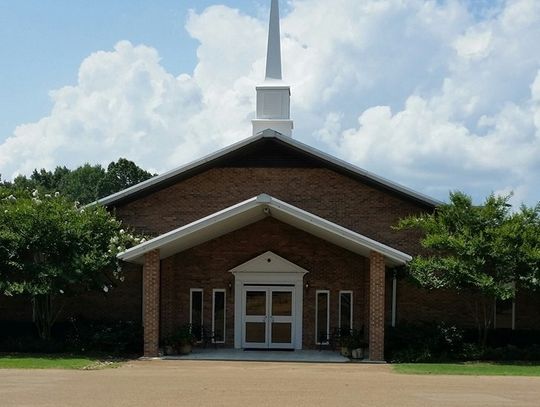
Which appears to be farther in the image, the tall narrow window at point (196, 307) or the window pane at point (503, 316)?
the tall narrow window at point (196, 307)

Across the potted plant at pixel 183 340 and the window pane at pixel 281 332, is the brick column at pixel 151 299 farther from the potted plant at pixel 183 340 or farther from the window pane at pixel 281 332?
the window pane at pixel 281 332

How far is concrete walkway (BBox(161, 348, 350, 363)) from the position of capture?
75.7ft

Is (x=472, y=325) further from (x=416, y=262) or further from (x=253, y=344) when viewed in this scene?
(x=253, y=344)

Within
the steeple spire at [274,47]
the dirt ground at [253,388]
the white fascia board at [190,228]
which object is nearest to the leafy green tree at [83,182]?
the steeple spire at [274,47]

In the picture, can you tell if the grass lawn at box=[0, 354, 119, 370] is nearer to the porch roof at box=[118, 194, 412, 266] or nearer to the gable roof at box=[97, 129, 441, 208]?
the porch roof at box=[118, 194, 412, 266]

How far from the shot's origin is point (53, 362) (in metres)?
20.9

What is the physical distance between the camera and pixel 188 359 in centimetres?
2294

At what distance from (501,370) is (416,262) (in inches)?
176

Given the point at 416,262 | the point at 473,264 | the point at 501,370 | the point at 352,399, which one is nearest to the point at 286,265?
the point at 416,262

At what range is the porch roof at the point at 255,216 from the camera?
874 inches

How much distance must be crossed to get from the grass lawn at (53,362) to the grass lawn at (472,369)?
25.7 feet

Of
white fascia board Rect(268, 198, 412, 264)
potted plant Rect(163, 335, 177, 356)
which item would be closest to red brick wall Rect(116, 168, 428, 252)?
white fascia board Rect(268, 198, 412, 264)

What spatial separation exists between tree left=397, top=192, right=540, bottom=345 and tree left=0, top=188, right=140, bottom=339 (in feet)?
31.1

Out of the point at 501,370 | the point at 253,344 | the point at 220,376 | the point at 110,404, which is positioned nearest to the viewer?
the point at 110,404
